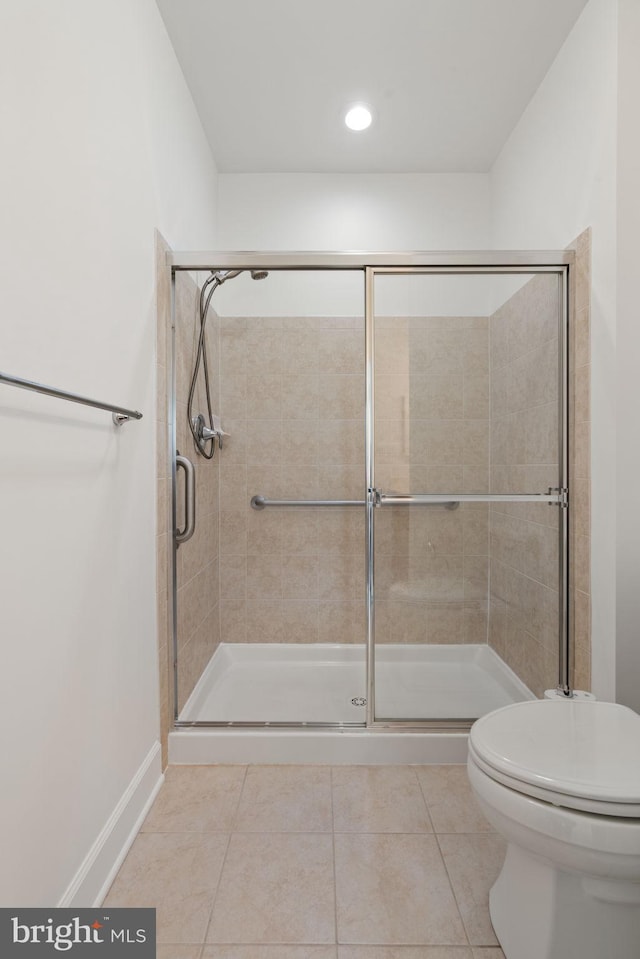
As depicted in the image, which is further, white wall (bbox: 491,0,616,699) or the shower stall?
the shower stall

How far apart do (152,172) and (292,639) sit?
6.96 ft

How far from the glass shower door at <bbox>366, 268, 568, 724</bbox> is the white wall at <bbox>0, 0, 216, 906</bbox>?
32.5 inches

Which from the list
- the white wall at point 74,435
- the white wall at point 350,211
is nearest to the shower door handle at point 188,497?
the white wall at point 74,435

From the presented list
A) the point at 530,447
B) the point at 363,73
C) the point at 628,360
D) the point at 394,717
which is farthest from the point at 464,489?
the point at 363,73

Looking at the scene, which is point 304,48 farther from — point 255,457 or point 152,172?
point 255,457

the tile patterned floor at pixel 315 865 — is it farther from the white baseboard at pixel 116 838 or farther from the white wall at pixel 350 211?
the white wall at pixel 350 211

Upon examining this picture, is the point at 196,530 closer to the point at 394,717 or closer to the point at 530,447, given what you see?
the point at 394,717

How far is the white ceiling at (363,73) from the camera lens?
1.92 metres

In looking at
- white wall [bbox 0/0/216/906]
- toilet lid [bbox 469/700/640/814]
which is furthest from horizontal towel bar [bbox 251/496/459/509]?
toilet lid [bbox 469/700/640/814]

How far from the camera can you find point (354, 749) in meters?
1.95

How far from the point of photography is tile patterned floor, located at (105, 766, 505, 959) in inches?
47.6

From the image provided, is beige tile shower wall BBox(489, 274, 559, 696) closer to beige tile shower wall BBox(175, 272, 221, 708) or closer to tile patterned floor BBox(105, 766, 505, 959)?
tile patterned floor BBox(105, 766, 505, 959)

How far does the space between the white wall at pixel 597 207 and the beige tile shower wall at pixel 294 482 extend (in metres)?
1.13

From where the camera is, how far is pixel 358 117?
2.45 metres
